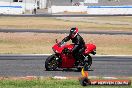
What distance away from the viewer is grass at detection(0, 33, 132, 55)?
27.5m

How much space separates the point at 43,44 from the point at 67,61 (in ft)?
48.2

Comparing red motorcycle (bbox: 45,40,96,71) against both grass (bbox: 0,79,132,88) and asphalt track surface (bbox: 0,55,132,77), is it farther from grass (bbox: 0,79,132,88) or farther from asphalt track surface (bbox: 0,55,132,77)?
grass (bbox: 0,79,132,88)

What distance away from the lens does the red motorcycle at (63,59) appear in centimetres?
1745

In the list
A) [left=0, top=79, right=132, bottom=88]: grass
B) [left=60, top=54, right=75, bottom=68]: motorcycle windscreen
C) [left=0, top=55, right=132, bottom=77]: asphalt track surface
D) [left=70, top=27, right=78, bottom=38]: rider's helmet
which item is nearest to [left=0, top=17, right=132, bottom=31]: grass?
[left=0, top=55, right=132, bottom=77]: asphalt track surface

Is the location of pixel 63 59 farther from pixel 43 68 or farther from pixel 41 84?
pixel 41 84

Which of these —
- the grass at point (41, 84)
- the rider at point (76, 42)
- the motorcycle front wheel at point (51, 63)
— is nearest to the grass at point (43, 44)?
the motorcycle front wheel at point (51, 63)

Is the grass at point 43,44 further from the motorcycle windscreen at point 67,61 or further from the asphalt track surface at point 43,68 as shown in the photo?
the motorcycle windscreen at point 67,61

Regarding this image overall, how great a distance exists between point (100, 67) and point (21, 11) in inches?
2850

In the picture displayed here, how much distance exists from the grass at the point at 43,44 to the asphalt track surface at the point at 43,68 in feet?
14.5

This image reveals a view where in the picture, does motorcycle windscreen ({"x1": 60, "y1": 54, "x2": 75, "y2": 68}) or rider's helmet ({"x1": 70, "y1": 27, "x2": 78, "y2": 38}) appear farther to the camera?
motorcycle windscreen ({"x1": 60, "y1": 54, "x2": 75, "y2": 68})

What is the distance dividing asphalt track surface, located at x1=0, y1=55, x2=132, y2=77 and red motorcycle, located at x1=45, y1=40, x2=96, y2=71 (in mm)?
248

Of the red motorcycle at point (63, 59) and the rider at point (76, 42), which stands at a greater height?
the rider at point (76, 42)

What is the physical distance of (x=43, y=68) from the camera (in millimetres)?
18406

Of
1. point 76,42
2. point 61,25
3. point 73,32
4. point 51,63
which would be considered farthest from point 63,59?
point 61,25
